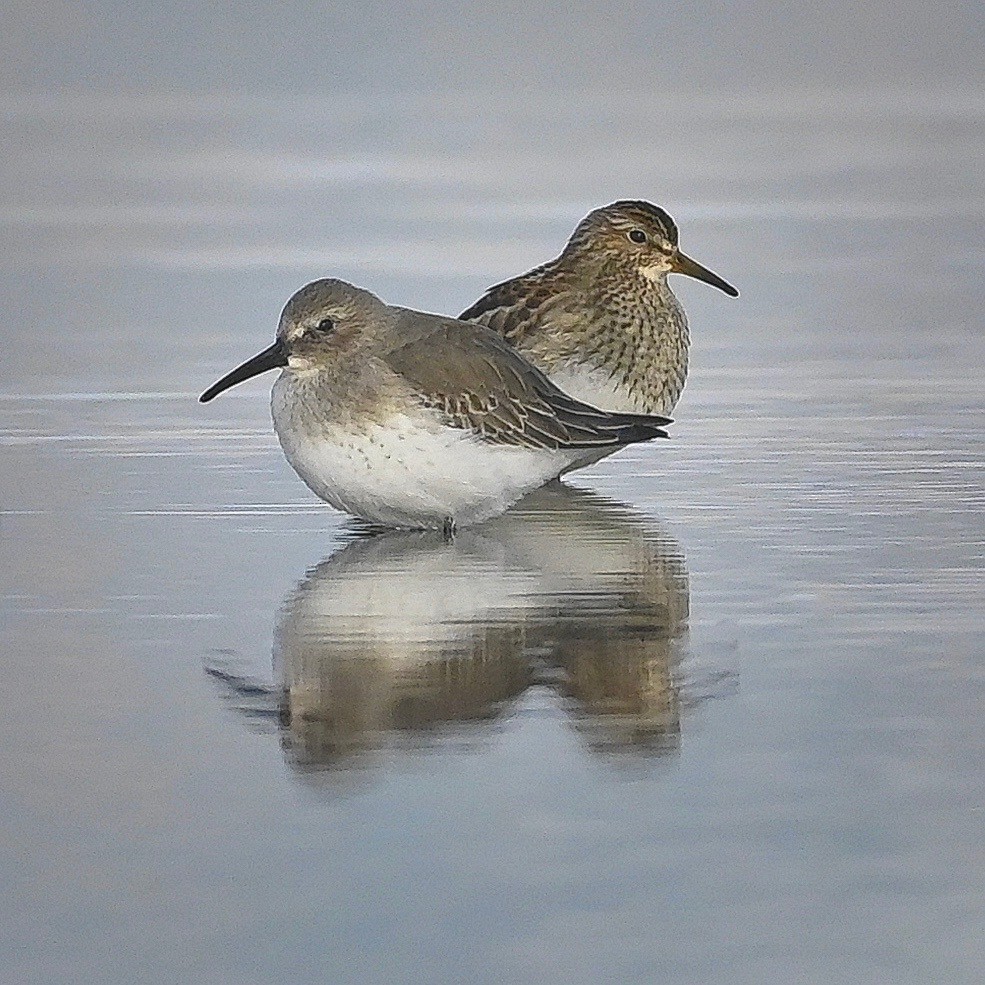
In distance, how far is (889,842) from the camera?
408 centimetres

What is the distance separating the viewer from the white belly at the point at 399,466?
674 cm

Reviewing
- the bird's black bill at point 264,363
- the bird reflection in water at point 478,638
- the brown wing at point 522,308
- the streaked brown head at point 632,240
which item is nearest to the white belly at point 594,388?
the brown wing at point 522,308

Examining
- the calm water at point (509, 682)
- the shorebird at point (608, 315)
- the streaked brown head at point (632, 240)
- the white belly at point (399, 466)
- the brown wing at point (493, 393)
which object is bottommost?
the calm water at point (509, 682)

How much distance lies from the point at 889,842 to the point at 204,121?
15763mm

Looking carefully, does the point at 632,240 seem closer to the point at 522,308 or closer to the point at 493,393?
the point at 522,308

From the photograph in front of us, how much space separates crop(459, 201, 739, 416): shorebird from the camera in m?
8.34

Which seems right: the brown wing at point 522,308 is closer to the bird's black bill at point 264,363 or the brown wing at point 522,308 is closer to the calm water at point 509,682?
the calm water at point 509,682

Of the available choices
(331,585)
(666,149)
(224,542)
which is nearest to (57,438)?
(224,542)

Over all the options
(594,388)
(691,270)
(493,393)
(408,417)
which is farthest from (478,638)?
(691,270)

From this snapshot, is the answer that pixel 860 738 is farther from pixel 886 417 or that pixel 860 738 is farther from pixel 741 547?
pixel 886 417

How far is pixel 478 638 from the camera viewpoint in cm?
553

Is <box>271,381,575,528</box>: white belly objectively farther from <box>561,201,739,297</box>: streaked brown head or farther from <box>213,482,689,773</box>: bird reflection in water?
<box>561,201,739,297</box>: streaked brown head

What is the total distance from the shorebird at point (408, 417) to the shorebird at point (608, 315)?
880 mm

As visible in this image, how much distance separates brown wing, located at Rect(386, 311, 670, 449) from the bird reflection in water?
268 millimetres
